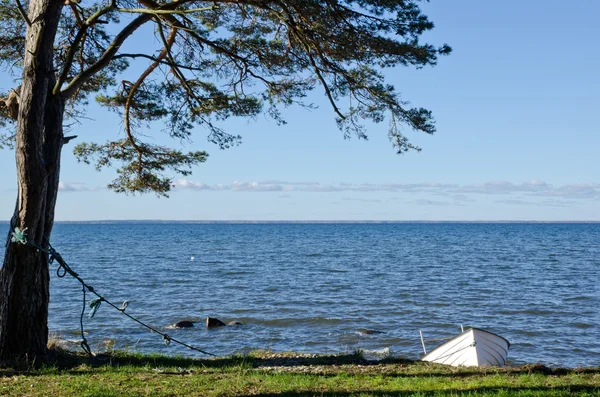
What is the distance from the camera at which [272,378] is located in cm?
724

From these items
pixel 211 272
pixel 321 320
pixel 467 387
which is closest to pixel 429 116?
pixel 467 387

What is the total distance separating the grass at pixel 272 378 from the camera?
20.9 ft

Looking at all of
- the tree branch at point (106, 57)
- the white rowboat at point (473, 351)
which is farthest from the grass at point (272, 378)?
the tree branch at point (106, 57)

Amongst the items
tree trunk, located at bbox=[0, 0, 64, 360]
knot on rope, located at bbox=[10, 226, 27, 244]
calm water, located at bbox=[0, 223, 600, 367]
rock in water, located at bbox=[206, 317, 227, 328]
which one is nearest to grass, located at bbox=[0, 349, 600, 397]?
tree trunk, located at bbox=[0, 0, 64, 360]

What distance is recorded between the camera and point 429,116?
9.59 meters

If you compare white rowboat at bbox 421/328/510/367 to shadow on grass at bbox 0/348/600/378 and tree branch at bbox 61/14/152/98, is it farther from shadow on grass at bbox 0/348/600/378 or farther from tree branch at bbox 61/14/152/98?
tree branch at bbox 61/14/152/98

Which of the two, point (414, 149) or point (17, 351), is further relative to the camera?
point (414, 149)

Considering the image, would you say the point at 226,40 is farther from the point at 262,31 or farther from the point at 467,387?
the point at 467,387

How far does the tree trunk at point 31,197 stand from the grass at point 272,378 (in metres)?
0.49

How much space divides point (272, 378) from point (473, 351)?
17.4 feet

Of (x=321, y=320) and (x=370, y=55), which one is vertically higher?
(x=370, y=55)

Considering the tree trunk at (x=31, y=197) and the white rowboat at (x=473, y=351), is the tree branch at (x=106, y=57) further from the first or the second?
the white rowboat at (x=473, y=351)

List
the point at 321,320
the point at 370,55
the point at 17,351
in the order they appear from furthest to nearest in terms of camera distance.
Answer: the point at 321,320
the point at 370,55
the point at 17,351

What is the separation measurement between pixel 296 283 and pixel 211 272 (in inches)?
Answer: 280
